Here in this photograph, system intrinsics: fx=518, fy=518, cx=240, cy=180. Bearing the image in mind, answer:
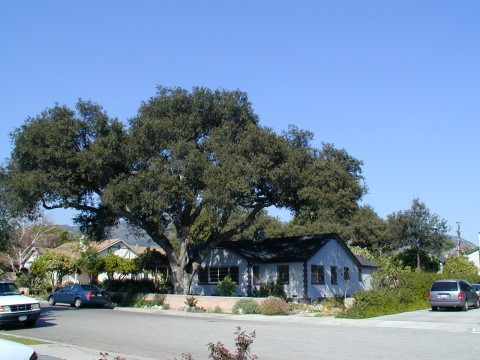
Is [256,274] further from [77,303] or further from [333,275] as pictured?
[77,303]

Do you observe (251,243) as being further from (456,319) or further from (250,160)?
(456,319)

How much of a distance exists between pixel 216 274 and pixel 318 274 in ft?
26.8

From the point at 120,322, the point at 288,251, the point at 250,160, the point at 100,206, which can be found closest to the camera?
the point at 120,322

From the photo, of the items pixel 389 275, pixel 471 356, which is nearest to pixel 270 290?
pixel 389 275

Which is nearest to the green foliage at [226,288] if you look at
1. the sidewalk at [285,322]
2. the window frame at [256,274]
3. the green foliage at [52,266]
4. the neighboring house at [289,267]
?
the neighboring house at [289,267]

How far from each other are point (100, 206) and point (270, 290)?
13.0m

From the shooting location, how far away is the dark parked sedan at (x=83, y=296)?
111ft

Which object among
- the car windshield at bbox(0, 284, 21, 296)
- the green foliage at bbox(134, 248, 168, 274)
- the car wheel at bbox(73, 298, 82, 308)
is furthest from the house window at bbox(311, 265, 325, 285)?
the car windshield at bbox(0, 284, 21, 296)

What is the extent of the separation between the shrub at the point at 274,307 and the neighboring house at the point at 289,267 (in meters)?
9.10

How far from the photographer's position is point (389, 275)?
109ft

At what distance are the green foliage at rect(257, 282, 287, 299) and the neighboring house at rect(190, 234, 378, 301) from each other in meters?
1.64

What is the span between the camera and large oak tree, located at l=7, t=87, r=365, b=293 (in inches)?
1167

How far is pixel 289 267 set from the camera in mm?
37438

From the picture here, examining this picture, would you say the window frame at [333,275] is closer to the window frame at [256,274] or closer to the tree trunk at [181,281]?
the window frame at [256,274]
